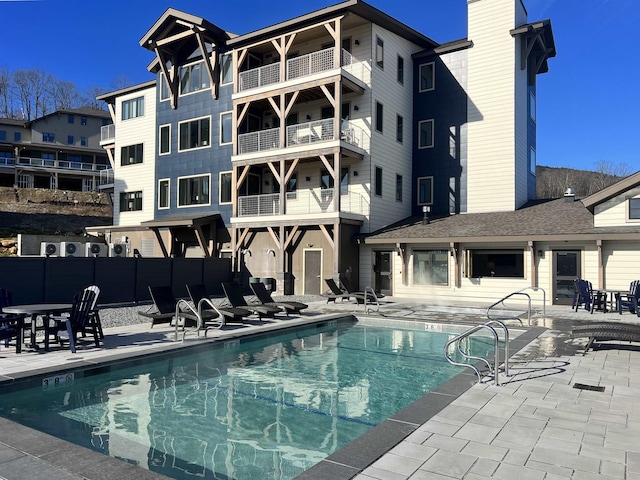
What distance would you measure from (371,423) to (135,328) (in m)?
7.77

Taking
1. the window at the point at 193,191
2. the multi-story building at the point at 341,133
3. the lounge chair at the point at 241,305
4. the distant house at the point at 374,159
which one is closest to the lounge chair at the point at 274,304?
the lounge chair at the point at 241,305

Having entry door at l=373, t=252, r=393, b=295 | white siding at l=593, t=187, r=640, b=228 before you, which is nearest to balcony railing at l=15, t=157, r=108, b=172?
entry door at l=373, t=252, r=393, b=295

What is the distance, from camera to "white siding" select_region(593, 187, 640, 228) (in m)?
16.4

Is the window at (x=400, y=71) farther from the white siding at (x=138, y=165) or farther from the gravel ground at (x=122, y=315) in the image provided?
the white siding at (x=138, y=165)

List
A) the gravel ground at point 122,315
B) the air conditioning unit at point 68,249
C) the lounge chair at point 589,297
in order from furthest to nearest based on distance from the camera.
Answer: the air conditioning unit at point 68,249 < the lounge chair at point 589,297 < the gravel ground at point 122,315

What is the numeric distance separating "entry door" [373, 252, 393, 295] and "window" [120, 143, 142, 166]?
57.7ft

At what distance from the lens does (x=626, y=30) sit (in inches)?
855

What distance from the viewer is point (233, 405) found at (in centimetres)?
642

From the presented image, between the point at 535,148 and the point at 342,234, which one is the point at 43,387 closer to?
the point at 342,234

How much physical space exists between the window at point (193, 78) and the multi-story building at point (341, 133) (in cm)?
13

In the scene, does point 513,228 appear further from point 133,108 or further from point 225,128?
point 133,108

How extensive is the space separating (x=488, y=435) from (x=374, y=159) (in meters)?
18.2

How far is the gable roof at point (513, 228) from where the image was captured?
16.9m

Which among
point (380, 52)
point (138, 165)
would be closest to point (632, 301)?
point (380, 52)
